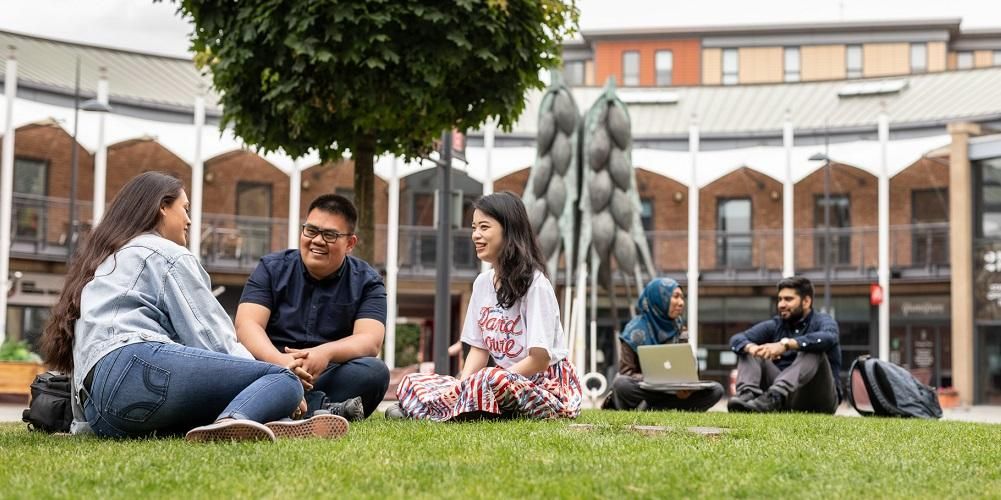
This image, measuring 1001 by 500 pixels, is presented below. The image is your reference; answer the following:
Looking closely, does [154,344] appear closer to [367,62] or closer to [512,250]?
[512,250]

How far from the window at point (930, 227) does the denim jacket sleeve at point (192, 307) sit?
3131cm

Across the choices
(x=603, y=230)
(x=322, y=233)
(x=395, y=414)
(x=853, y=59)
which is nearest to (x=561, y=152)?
(x=603, y=230)

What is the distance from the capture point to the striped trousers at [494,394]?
21.8ft

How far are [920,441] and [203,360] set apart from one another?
373cm

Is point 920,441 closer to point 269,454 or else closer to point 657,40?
point 269,454

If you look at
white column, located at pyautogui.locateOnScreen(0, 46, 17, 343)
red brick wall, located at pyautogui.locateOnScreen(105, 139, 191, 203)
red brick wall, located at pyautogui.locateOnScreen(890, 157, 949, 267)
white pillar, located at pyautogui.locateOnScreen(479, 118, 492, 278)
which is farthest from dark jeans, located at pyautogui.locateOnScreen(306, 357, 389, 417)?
red brick wall, located at pyautogui.locateOnScreen(890, 157, 949, 267)

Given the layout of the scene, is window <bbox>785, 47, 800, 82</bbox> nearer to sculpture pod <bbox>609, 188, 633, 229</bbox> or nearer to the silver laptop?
sculpture pod <bbox>609, 188, 633, 229</bbox>

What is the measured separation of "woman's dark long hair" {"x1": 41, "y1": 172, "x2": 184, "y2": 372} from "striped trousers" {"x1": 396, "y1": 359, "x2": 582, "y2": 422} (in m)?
2.15

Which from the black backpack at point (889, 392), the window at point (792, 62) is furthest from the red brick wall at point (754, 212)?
the black backpack at point (889, 392)

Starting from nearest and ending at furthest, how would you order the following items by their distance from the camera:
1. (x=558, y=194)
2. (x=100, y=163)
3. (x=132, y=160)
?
(x=558, y=194) < (x=100, y=163) < (x=132, y=160)

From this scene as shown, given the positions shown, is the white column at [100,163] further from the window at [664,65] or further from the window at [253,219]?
the window at [664,65]

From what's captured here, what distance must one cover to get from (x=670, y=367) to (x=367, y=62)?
12.3 ft

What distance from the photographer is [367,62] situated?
8883 millimetres

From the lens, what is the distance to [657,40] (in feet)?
191
